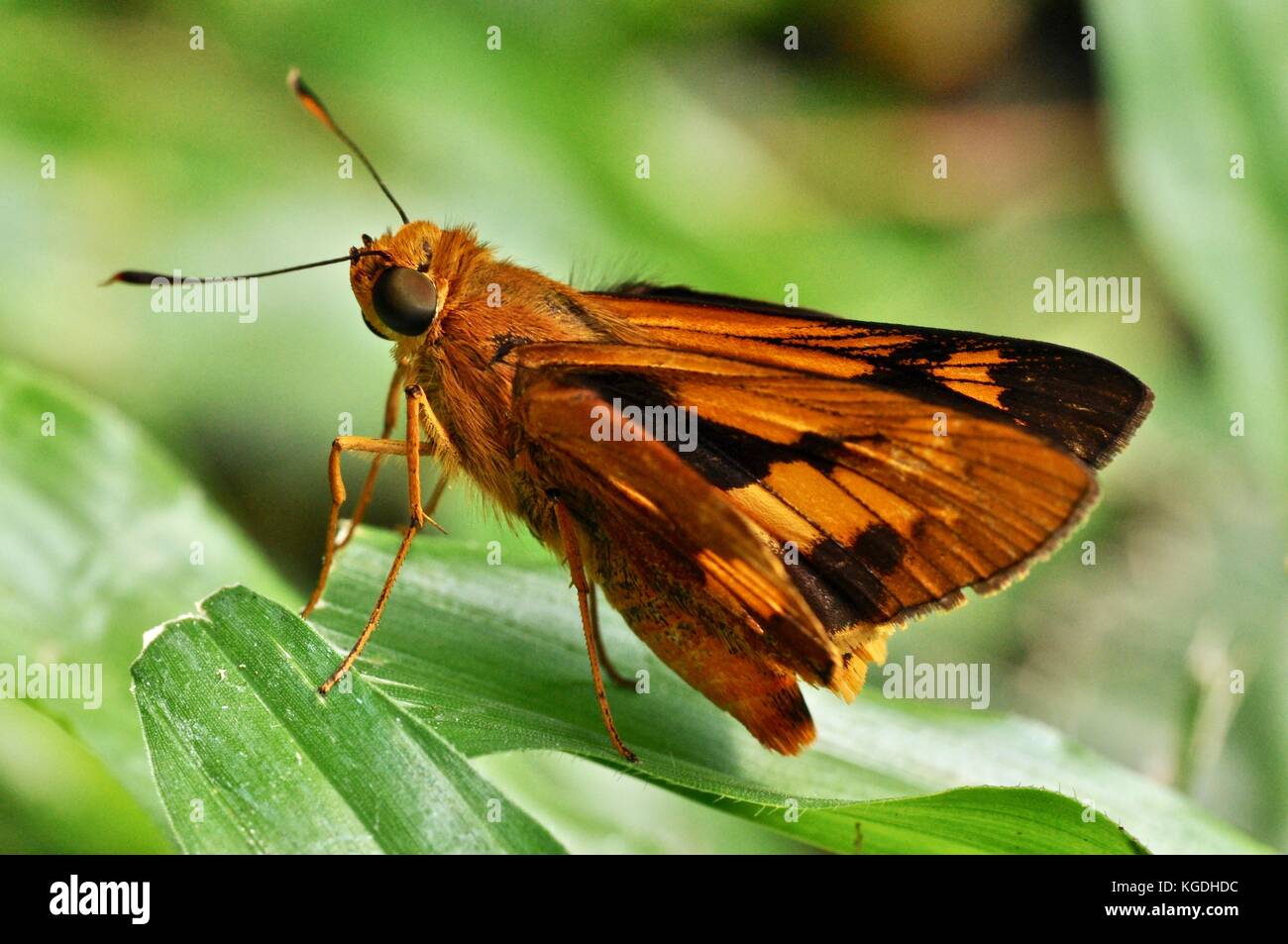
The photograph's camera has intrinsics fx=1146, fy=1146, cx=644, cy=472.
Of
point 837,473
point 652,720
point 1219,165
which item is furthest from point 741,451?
point 1219,165

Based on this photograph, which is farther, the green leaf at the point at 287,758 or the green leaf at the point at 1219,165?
the green leaf at the point at 1219,165

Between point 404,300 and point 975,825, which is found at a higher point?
point 404,300

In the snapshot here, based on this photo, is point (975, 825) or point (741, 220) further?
point (741, 220)

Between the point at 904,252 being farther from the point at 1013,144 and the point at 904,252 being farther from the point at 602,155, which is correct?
the point at 602,155

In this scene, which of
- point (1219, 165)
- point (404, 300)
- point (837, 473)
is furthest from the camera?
point (1219, 165)

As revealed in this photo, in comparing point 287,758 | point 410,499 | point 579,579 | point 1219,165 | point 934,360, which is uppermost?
point 1219,165

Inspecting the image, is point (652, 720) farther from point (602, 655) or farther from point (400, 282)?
point (400, 282)

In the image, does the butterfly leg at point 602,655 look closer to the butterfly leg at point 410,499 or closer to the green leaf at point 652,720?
the green leaf at point 652,720

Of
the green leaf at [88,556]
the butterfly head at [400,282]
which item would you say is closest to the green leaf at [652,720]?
the green leaf at [88,556]
